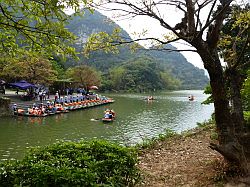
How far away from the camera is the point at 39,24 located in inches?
156

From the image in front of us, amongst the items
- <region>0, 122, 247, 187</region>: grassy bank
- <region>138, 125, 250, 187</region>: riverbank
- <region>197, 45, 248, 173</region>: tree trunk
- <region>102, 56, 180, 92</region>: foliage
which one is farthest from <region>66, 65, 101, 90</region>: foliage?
<region>197, 45, 248, 173</region>: tree trunk

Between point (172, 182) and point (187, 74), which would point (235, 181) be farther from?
point (187, 74)

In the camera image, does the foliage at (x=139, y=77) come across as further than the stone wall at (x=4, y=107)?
Yes

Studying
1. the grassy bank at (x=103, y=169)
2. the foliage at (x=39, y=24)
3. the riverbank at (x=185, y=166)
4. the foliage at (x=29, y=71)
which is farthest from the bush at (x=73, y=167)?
Answer: the foliage at (x=29, y=71)

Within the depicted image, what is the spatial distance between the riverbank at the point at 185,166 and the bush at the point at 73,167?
3.88 feet

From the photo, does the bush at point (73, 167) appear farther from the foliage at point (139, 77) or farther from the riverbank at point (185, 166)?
the foliage at point (139, 77)

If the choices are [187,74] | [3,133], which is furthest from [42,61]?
[187,74]

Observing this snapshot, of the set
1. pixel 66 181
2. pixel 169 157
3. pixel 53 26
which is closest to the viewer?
pixel 66 181

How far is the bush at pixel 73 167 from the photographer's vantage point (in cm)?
320

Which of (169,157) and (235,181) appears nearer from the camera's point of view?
(235,181)

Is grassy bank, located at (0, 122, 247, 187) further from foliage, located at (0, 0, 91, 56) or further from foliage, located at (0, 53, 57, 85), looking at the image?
foliage, located at (0, 53, 57, 85)

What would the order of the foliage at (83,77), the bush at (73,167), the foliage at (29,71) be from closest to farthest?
the bush at (73,167) < the foliage at (29,71) < the foliage at (83,77)

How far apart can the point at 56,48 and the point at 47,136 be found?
46.1 feet

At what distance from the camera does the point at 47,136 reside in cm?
1730
